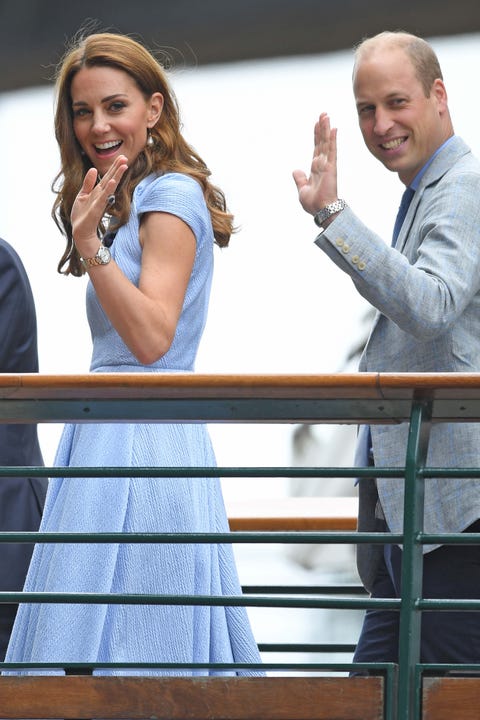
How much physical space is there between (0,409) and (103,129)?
0.71 metres

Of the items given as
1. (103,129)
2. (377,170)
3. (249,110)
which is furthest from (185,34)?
(103,129)

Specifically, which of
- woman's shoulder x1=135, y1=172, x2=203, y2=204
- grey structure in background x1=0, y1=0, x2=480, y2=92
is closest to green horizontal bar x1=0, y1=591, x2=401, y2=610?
woman's shoulder x1=135, y1=172, x2=203, y2=204

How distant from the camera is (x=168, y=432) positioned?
2.61m

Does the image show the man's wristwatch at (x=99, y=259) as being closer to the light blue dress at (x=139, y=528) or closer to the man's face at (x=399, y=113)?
the light blue dress at (x=139, y=528)

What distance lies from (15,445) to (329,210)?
30.9 inches

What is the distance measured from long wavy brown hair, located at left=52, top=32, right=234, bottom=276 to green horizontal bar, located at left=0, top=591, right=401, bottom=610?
30.9 inches

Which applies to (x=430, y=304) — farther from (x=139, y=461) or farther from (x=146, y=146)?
(x=146, y=146)

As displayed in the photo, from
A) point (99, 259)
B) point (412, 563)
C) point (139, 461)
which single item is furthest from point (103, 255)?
point (412, 563)

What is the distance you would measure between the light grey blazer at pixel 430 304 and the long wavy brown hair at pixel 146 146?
0.38 metres

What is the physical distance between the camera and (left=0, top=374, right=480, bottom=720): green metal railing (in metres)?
2.17

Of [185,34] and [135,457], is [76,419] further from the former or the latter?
[185,34]

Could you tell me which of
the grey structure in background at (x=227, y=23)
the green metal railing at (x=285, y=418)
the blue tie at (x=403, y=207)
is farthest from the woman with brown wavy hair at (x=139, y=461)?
the grey structure in background at (x=227, y=23)

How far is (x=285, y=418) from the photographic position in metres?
2.27

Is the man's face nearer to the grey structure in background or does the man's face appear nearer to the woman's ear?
the woman's ear
